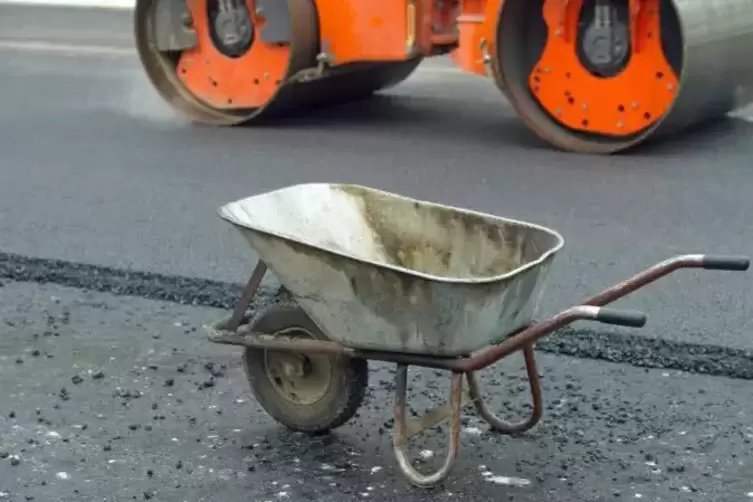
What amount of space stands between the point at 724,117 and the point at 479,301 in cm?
578

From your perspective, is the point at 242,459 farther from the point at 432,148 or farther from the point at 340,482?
the point at 432,148

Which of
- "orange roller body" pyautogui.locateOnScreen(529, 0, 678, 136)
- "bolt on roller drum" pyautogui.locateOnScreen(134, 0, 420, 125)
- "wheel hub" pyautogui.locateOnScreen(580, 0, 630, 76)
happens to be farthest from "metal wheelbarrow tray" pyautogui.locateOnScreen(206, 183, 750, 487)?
"bolt on roller drum" pyautogui.locateOnScreen(134, 0, 420, 125)

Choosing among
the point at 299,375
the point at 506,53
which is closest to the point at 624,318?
the point at 299,375

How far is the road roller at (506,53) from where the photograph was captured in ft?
24.2

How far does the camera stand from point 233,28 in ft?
28.2

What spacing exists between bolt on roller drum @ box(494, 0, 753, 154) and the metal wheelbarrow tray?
140 inches

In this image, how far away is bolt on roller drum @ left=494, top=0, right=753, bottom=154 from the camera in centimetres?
732

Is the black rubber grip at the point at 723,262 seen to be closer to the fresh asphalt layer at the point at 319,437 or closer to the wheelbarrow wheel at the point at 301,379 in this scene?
the fresh asphalt layer at the point at 319,437

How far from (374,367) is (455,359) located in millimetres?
957

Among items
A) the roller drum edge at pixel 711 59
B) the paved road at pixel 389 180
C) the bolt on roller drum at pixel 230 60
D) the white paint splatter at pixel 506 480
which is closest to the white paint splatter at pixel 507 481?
the white paint splatter at pixel 506 480

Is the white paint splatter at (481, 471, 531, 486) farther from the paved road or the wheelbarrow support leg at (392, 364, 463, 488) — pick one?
the paved road

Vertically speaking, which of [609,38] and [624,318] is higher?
[609,38]

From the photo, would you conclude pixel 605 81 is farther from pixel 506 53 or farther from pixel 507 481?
pixel 507 481

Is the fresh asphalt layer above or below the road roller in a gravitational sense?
below
